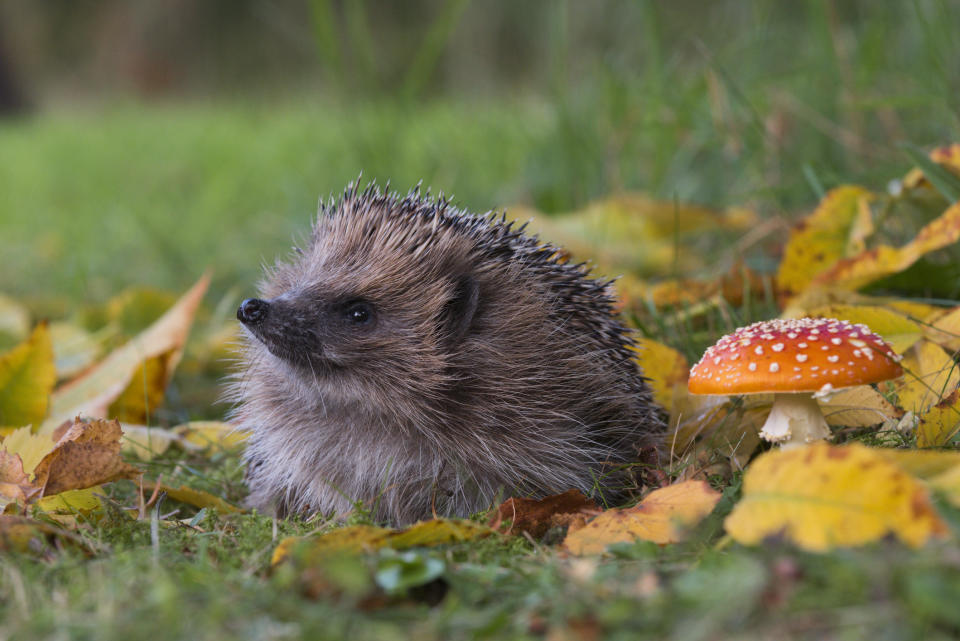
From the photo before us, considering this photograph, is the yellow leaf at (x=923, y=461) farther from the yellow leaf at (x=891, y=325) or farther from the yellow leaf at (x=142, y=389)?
the yellow leaf at (x=142, y=389)

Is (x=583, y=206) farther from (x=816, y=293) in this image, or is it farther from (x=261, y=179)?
(x=261, y=179)

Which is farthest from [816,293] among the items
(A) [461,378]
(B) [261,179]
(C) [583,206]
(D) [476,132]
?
(B) [261,179]

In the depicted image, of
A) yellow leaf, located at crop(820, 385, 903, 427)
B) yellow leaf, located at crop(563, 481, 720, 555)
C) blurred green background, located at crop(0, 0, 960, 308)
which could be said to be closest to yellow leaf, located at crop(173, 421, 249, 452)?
blurred green background, located at crop(0, 0, 960, 308)

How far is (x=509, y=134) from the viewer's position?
26.9ft

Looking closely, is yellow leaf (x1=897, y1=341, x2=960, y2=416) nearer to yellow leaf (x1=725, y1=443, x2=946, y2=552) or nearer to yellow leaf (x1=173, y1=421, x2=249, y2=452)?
yellow leaf (x1=725, y1=443, x2=946, y2=552)

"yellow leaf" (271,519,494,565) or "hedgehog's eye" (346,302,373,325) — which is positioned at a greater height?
"hedgehog's eye" (346,302,373,325)

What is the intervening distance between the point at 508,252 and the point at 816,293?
3.87 feet

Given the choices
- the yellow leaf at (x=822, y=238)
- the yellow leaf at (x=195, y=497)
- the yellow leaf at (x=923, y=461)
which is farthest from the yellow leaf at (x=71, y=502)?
the yellow leaf at (x=822, y=238)

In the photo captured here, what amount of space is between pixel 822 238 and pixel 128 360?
2.83 metres

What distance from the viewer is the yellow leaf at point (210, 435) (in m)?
3.71

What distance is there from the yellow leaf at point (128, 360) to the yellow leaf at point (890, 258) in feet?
8.00

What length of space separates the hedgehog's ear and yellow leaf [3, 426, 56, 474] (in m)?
1.19

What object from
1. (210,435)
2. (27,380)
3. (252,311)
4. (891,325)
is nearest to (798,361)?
(891,325)

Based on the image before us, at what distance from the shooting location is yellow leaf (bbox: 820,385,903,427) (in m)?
2.82
